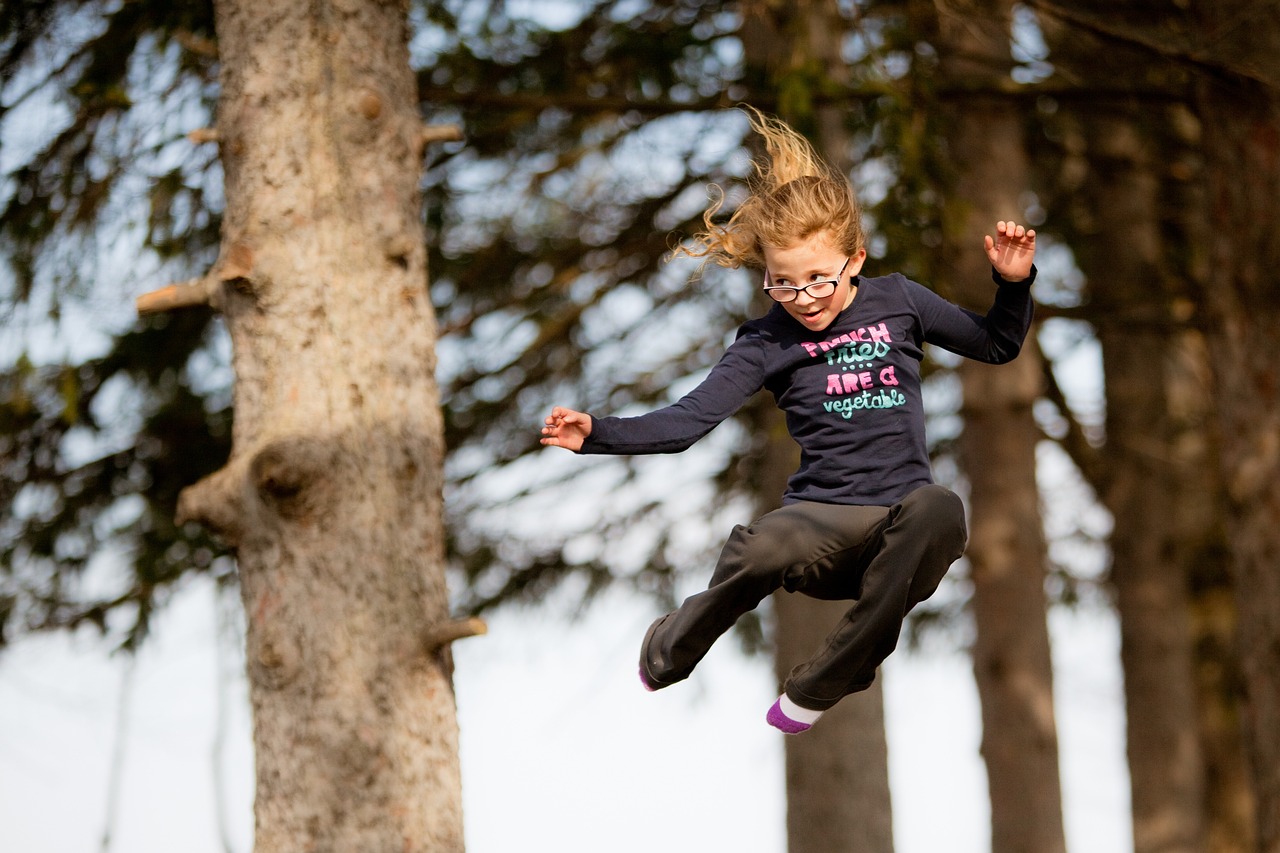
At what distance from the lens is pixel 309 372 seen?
4.30 metres

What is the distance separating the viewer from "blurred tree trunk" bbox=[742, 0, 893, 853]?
6906mm

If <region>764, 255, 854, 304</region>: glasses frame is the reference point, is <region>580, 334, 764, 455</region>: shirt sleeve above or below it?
below

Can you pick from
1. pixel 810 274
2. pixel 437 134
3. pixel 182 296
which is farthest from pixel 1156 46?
pixel 182 296

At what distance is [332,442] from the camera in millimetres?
4238

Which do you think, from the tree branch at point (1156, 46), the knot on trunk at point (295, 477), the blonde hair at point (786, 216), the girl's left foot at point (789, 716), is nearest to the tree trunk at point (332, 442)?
the knot on trunk at point (295, 477)

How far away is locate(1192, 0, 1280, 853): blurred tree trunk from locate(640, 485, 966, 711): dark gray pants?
4095 mm

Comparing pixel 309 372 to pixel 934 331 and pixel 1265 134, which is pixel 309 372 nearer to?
pixel 934 331

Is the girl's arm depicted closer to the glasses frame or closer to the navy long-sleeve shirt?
the navy long-sleeve shirt

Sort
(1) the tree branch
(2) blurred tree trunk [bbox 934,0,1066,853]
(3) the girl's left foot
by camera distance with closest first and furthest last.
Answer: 1. (3) the girl's left foot
2. (1) the tree branch
3. (2) blurred tree trunk [bbox 934,0,1066,853]

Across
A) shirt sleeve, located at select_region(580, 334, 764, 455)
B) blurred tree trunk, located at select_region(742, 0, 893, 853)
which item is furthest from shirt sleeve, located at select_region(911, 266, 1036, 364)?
blurred tree trunk, located at select_region(742, 0, 893, 853)

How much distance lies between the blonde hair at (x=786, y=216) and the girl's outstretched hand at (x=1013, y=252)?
0.89ft

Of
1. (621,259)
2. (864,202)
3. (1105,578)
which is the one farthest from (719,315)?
(1105,578)

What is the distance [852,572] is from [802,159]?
0.92 m

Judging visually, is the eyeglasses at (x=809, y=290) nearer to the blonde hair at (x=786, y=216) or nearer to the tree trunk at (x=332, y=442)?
the blonde hair at (x=786, y=216)
